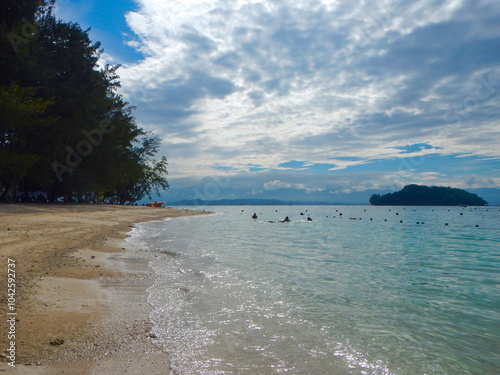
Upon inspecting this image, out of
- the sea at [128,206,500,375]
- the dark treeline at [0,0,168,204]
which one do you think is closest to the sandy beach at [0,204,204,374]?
the sea at [128,206,500,375]

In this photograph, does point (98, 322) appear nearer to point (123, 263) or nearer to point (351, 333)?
point (351, 333)

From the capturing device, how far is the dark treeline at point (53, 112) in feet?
83.2

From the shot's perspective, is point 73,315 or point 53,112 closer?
point 73,315

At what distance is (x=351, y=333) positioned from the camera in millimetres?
5445

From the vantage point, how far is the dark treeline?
2536 centimetres

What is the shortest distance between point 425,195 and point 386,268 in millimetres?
212906

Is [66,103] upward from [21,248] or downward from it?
upward

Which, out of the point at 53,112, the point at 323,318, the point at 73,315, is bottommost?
the point at 323,318

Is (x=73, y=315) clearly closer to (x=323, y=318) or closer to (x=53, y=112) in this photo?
(x=323, y=318)

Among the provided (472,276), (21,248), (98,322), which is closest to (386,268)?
(472,276)

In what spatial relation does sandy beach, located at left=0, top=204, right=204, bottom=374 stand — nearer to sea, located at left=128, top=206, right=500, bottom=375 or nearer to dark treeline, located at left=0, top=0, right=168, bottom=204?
sea, located at left=128, top=206, right=500, bottom=375

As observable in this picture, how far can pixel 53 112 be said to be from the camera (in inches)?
1275

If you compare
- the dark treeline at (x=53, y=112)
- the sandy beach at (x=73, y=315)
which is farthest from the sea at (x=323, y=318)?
the dark treeline at (x=53, y=112)

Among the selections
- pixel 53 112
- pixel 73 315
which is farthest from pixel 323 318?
pixel 53 112
